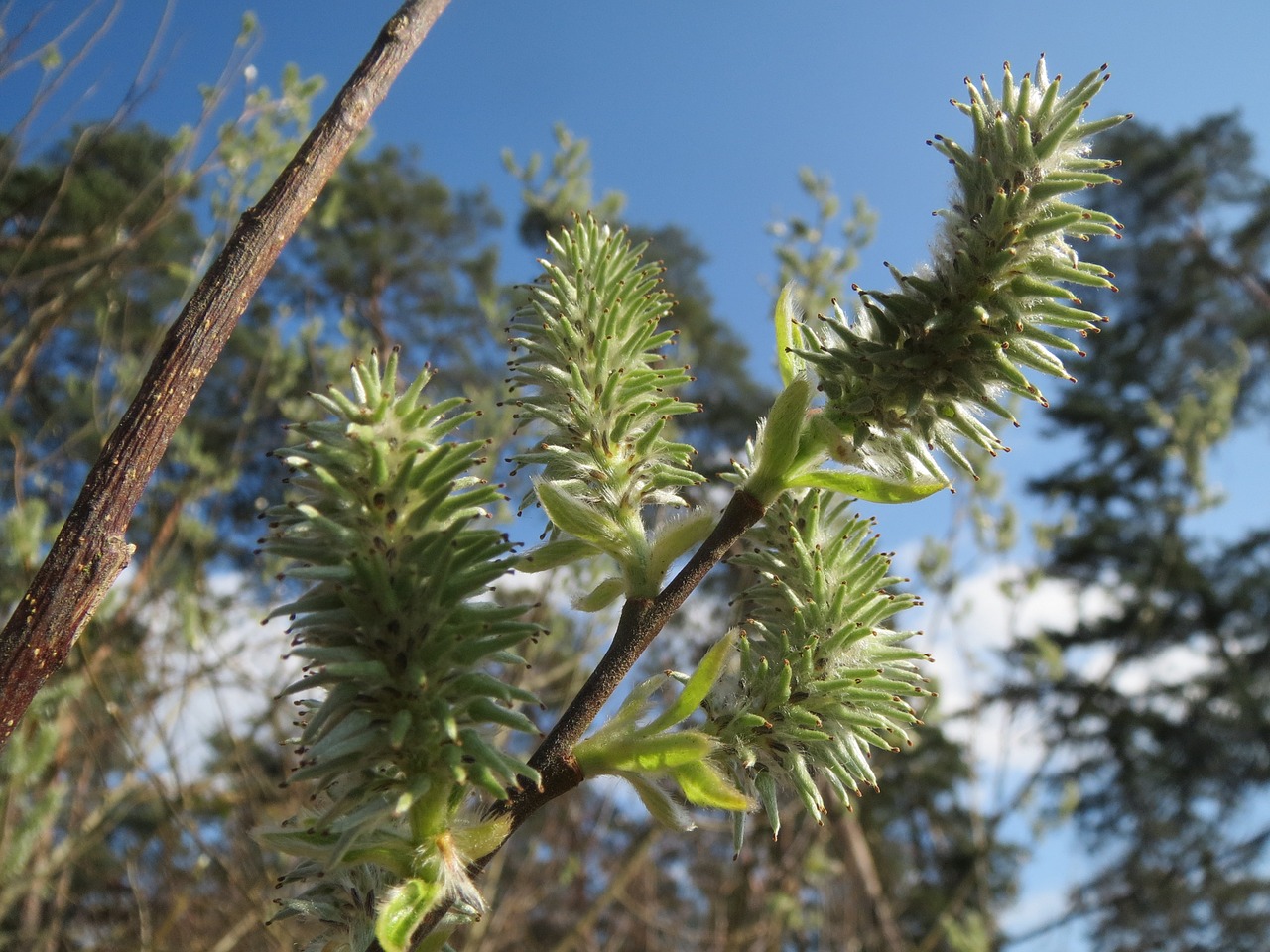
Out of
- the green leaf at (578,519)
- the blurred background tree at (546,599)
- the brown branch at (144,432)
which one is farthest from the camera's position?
the blurred background tree at (546,599)

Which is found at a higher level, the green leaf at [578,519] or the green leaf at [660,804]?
the green leaf at [578,519]

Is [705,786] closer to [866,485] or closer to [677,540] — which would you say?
[677,540]

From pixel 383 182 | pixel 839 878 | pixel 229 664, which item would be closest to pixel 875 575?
pixel 229 664

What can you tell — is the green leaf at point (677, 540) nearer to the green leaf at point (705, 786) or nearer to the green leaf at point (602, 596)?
the green leaf at point (602, 596)

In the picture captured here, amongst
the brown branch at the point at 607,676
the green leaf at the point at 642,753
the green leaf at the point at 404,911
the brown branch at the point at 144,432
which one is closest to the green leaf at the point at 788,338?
the brown branch at the point at 607,676

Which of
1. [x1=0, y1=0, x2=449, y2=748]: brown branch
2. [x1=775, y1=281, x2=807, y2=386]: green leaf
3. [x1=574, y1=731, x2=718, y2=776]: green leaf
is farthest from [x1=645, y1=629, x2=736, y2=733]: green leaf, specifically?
[x1=0, y1=0, x2=449, y2=748]: brown branch

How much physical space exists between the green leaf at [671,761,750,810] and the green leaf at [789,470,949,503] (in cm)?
40

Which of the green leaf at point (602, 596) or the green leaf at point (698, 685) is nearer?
the green leaf at point (698, 685)

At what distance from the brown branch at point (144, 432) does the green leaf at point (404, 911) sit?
1.36 feet

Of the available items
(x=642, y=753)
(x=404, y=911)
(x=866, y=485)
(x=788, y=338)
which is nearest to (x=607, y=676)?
(x=642, y=753)

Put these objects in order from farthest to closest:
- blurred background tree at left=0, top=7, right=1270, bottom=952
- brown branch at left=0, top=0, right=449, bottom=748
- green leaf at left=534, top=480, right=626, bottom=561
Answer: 1. blurred background tree at left=0, top=7, right=1270, bottom=952
2. green leaf at left=534, top=480, right=626, bottom=561
3. brown branch at left=0, top=0, right=449, bottom=748

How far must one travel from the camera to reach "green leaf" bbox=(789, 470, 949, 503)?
1.30 metres

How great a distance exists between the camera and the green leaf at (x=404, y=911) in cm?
99

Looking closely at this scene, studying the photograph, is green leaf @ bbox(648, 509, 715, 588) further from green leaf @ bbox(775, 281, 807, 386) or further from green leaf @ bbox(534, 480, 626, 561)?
green leaf @ bbox(775, 281, 807, 386)
